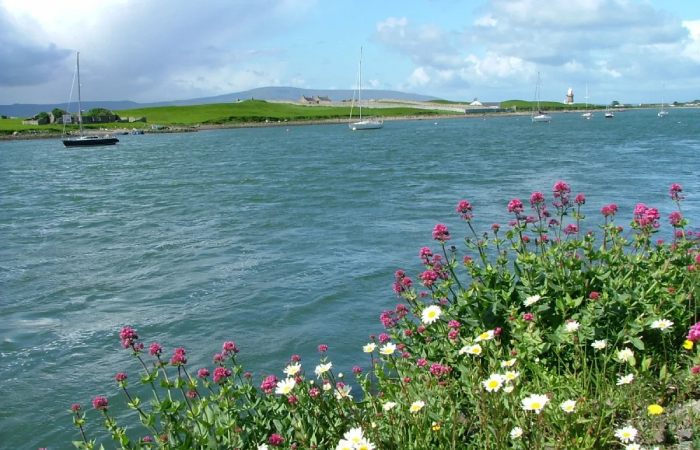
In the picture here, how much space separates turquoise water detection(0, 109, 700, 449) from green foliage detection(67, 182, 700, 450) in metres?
3.69

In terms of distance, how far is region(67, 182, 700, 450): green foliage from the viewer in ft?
15.0

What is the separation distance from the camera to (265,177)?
40406mm

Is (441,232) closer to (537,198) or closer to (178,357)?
(537,198)

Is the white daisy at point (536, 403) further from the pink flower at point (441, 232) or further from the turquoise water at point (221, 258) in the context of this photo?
the turquoise water at point (221, 258)

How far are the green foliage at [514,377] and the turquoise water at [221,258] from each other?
145 inches

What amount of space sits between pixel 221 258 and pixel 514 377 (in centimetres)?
1388

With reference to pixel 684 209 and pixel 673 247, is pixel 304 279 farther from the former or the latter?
pixel 684 209

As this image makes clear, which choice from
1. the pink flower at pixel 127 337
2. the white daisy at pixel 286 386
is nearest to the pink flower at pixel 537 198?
the white daisy at pixel 286 386

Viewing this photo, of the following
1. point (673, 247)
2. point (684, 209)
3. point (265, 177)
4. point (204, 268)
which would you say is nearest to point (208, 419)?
point (673, 247)

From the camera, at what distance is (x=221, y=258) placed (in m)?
17.3

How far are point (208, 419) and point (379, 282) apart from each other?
29.7ft

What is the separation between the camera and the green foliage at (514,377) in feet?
15.0

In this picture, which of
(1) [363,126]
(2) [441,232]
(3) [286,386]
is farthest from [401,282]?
(1) [363,126]

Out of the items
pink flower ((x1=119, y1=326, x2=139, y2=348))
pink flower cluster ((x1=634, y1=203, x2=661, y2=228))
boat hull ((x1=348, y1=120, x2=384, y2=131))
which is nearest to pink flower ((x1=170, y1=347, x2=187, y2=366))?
pink flower ((x1=119, y1=326, x2=139, y2=348))
